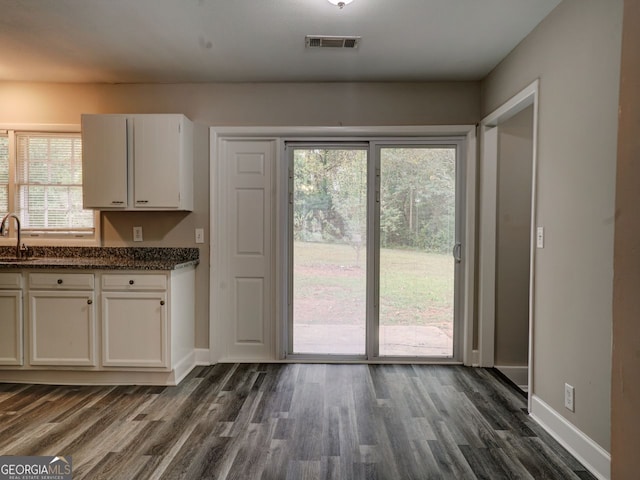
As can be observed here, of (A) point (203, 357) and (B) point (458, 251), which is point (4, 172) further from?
(B) point (458, 251)

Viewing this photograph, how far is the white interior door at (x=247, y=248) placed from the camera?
11.1ft

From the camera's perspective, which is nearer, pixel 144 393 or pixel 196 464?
pixel 196 464

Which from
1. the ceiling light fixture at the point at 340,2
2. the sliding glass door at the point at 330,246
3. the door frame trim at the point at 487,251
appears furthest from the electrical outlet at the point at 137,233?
the door frame trim at the point at 487,251

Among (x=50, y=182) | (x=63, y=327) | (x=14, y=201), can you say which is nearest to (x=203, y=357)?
(x=63, y=327)

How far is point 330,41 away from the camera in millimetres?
2586

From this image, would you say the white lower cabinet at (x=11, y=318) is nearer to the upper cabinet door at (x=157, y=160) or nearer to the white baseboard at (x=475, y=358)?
the upper cabinet door at (x=157, y=160)

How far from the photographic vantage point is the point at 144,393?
2.73m

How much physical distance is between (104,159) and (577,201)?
3347mm

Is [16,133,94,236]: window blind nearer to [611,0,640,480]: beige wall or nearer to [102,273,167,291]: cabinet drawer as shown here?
[102,273,167,291]: cabinet drawer

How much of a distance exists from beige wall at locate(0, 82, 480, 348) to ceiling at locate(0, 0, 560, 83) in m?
0.10

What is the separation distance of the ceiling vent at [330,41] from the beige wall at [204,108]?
0.65 meters

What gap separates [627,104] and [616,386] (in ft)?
1.57

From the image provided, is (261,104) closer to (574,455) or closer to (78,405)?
(78,405)

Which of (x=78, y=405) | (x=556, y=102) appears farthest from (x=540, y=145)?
(x=78, y=405)
